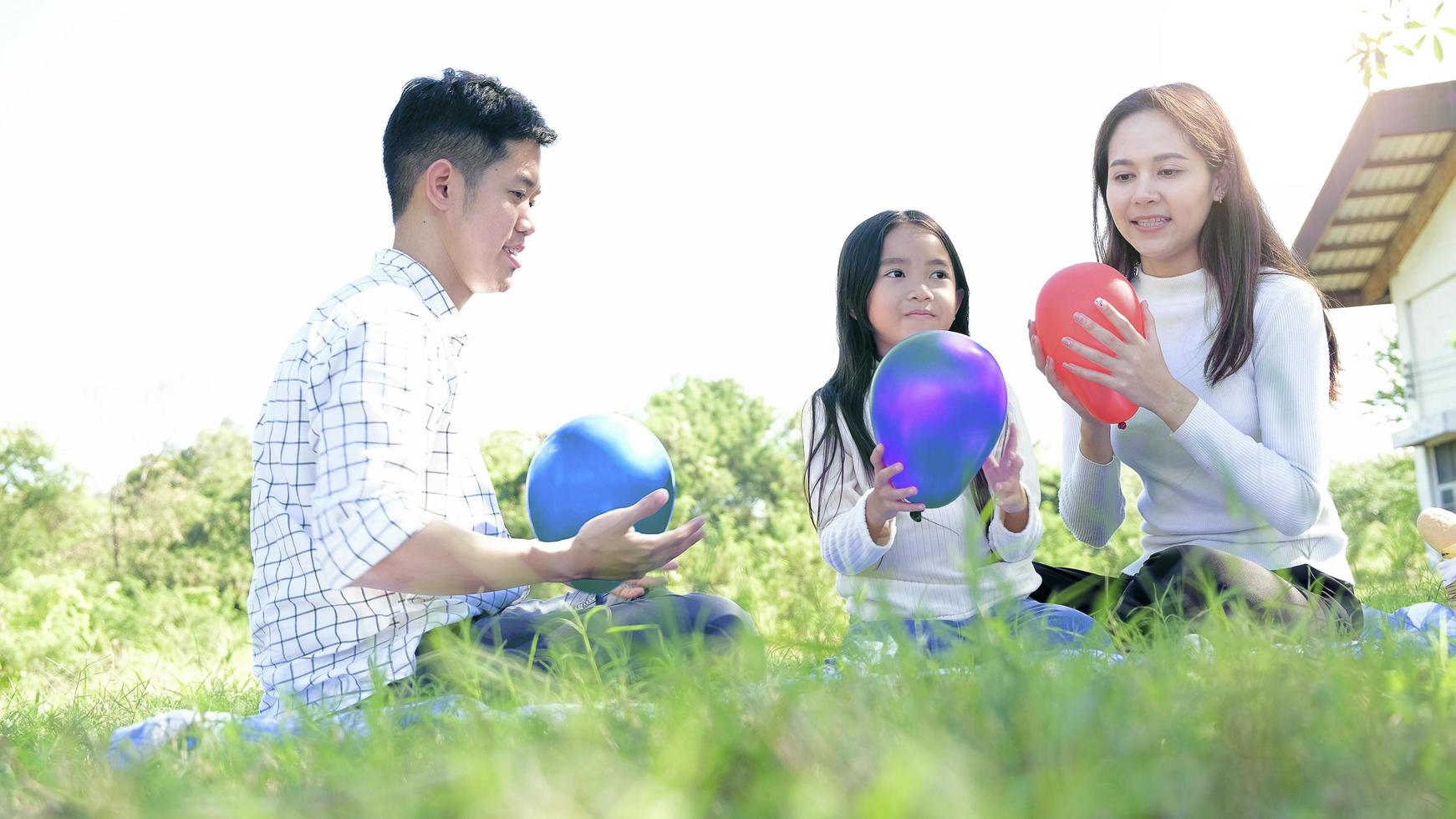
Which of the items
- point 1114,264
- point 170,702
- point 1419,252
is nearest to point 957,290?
point 1114,264

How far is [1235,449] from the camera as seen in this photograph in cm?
333

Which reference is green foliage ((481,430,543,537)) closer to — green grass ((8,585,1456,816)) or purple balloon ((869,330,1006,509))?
purple balloon ((869,330,1006,509))

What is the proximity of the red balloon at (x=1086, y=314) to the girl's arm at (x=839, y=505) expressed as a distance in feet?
2.26

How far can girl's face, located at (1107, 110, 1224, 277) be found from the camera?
3756mm

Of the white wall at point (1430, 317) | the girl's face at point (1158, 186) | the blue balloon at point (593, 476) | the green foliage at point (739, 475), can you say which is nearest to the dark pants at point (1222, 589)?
the girl's face at point (1158, 186)

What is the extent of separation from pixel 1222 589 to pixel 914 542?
108 cm

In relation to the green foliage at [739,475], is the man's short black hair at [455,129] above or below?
above

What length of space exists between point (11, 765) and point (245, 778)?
1.80 feet

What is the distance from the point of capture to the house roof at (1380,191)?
31.1 ft

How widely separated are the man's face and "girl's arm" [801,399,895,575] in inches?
47.3

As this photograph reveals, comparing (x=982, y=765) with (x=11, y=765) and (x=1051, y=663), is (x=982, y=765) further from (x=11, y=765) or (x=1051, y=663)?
(x=11, y=765)

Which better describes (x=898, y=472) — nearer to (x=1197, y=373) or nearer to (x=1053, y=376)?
(x=1053, y=376)

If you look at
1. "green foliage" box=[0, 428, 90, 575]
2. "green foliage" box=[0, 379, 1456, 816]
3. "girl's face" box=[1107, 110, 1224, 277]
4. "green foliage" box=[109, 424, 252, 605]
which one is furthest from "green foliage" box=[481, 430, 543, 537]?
"green foliage" box=[0, 379, 1456, 816]

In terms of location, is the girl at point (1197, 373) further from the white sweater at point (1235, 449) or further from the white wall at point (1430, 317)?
the white wall at point (1430, 317)
